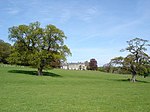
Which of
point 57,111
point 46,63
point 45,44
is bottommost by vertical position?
point 57,111

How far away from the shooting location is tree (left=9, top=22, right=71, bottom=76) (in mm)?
63184

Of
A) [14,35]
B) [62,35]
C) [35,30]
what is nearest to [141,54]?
[62,35]

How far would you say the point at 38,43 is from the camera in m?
64.2

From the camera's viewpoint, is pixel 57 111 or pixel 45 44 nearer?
pixel 57 111

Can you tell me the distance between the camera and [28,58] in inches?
2410

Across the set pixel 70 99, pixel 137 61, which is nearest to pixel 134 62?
pixel 137 61

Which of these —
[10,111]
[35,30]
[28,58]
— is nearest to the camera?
[10,111]

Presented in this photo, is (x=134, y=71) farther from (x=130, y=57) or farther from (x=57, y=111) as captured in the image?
(x=57, y=111)

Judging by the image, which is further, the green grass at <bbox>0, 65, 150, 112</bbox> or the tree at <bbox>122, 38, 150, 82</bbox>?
the tree at <bbox>122, 38, 150, 82</bbox>

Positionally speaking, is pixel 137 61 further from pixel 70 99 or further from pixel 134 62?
pixel 70 99

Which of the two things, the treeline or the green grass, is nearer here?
the green grass

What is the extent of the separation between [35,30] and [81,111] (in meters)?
52.9

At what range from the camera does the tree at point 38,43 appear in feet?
207

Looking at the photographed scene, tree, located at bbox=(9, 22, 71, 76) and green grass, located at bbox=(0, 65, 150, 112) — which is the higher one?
tree, located at bbox=(9, 22, 71, 76)
